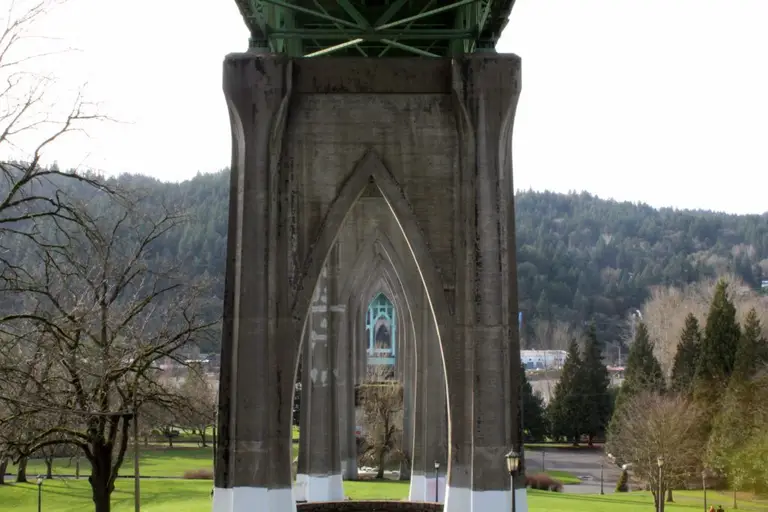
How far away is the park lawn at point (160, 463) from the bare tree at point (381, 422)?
4856mm

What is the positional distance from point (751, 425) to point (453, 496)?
926 inches

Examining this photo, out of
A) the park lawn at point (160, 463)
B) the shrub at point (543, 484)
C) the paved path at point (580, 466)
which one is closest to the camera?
the shrub at point (543, 484)

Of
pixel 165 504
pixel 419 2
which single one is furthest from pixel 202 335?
pixel 165 504

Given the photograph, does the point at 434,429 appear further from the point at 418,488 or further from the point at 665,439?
the point at 665,439

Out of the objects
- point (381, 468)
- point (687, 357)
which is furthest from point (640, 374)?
point (381, 468)

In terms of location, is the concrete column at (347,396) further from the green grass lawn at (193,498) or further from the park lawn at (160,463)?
the park lawn at (160,463)

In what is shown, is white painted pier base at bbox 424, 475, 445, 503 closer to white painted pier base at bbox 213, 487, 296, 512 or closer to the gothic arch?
the gothic arch

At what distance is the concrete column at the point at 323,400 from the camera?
34219 mm

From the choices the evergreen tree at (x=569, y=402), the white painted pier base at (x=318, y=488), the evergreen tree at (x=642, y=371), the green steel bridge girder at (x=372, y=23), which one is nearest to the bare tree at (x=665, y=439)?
the evergreen tree at (x=642, y=371)

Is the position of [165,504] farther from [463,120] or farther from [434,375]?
[463,120]

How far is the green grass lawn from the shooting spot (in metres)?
36.2

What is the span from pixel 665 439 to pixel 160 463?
28.4 metres

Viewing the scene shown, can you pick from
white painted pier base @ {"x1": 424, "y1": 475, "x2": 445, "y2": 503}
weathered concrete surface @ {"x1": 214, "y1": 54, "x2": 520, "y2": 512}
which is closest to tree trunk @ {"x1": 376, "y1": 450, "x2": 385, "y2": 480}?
white painted pier base @ {"x1": 424, "y1": 475, "x2": 445, "y2": 503}

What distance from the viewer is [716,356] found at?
4850cm
